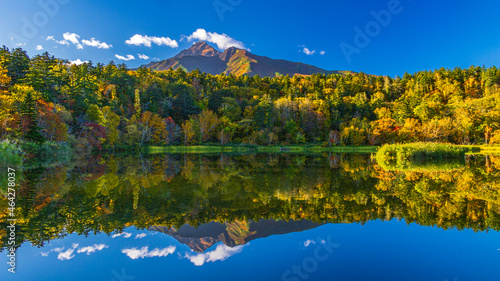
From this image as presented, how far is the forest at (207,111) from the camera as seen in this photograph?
123 feet

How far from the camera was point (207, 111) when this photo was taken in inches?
2502

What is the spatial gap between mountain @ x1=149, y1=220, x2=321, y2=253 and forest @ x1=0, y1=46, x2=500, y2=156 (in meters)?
27.8

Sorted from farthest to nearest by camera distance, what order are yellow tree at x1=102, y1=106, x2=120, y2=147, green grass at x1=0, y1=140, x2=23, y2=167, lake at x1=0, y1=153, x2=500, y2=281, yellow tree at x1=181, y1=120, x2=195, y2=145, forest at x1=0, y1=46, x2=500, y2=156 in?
yellow tree at x1=181, y1=120, x2=195, y2=145 → yellow tree at x1=102, y1=106, x2=120, y2=147 → forest at x1=0, y1=46, x2=500, y2=156 → green grass at x1=0, y1=140, x2=23, y2=167 → lake at x1=0, y1=153, x2=500, y2=281

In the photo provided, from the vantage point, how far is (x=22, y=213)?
7590 millimetres

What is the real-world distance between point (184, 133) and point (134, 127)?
11448mm

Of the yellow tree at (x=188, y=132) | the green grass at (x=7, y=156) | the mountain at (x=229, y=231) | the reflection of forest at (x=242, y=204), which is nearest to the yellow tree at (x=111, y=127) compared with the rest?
the yellow tree at (x=188, y=132)

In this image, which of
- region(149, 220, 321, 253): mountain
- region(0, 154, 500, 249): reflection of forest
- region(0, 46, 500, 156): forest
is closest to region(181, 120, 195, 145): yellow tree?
region(0, 46, 500, 156): forest

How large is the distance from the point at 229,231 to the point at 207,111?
5835cm

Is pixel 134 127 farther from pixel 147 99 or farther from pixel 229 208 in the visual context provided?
pixel 229 208

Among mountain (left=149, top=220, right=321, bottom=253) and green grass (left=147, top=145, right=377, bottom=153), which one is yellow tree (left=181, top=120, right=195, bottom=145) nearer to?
green grass (left=147, top=145, right=377, bottom=153)

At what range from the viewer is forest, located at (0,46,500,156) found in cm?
3759

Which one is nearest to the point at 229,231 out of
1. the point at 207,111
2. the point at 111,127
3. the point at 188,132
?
the point at 111,127

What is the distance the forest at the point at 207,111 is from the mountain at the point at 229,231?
2779 cm

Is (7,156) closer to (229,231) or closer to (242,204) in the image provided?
(242,204)
